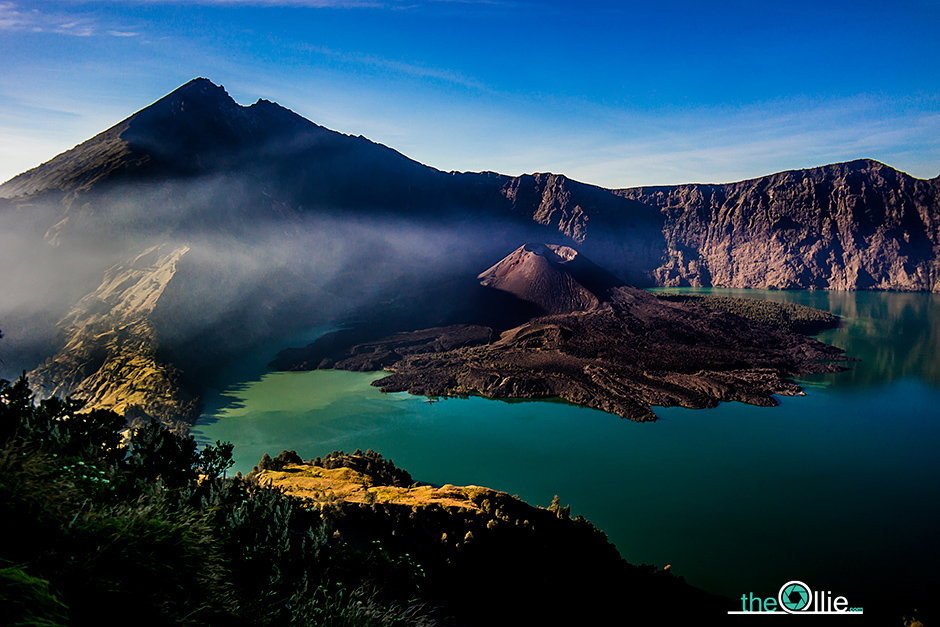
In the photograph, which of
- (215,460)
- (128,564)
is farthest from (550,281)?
(128,564)

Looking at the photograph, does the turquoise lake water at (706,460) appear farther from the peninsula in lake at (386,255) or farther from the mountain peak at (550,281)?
the mountain peak at (550,281)

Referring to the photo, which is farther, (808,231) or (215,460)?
(808,231)

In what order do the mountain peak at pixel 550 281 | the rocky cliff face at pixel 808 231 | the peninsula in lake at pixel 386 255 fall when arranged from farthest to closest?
the rocky cliff face at pixel 808 231 → the mountain peak at pixel 550 281 → the peninsula in lake at pixel 386 255

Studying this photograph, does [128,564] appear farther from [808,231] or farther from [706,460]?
[808,231]

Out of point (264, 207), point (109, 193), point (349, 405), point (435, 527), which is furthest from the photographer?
point (264, 207)

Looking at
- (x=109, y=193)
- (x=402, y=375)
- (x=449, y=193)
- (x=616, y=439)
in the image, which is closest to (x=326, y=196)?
(x=449, y=193)

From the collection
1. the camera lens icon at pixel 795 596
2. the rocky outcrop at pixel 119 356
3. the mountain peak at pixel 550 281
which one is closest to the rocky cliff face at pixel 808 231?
the mountain peak at pixel 550 281

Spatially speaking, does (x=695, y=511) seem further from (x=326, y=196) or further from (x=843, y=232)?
(x=843, y=232)
